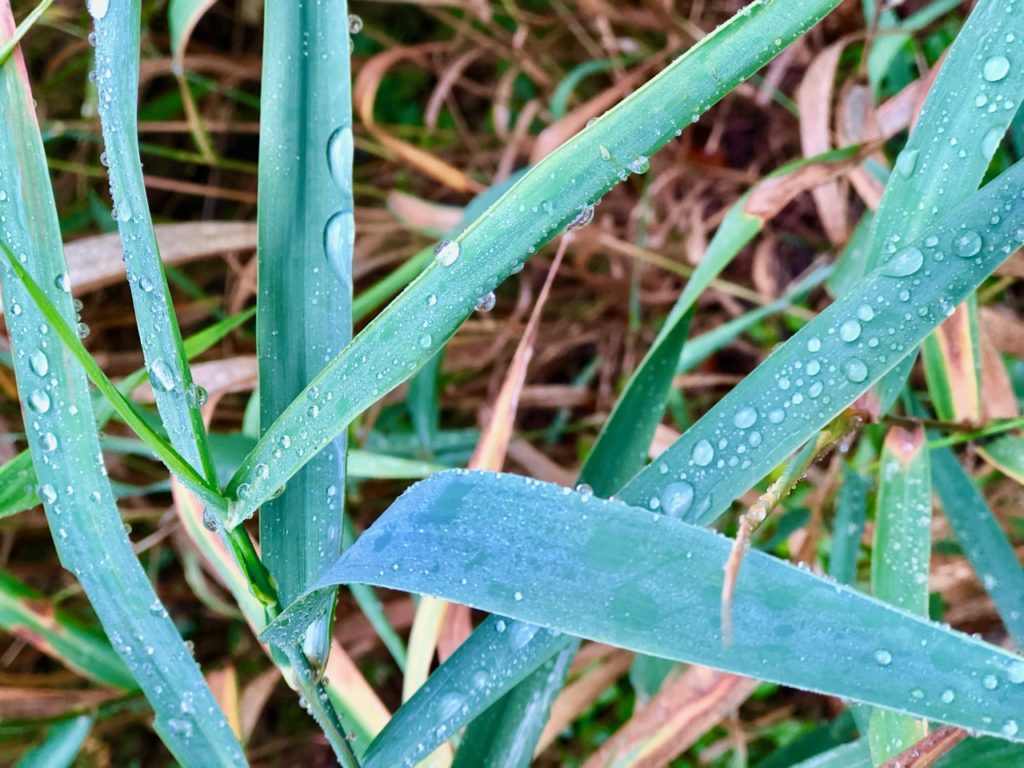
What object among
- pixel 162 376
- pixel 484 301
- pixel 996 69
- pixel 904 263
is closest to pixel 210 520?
pixel 162 376

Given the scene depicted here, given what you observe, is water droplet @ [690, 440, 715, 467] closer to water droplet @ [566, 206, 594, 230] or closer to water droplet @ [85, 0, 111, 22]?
water droplet @ [566, 206, 594, 230]

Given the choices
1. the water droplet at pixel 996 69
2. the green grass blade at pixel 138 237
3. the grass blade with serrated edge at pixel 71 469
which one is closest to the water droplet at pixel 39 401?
the grass blade with serrated edge at pixel 71 469

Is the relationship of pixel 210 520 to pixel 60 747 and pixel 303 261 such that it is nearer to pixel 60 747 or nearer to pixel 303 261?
pixel 303 261

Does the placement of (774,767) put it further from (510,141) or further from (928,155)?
(510,141)

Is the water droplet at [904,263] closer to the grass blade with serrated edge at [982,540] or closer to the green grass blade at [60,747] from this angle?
the grass blade with serrated edge at [982,540]

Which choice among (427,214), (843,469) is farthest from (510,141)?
(843,469)

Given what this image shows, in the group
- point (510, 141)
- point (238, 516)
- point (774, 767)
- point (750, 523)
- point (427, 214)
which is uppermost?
point (510, 141)
